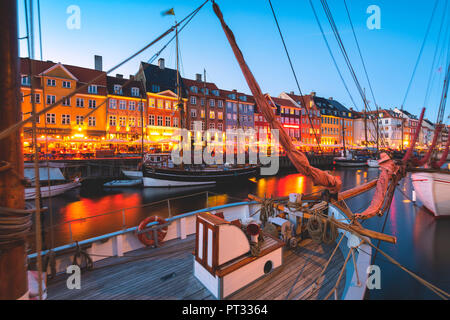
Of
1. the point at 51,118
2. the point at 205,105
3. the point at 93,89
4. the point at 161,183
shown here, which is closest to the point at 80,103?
the point at 93,89

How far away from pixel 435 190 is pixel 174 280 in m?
16.8

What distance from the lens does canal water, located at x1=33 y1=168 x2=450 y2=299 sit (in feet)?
25.3

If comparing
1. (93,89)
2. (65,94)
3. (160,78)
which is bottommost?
(65,94)

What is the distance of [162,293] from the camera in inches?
155

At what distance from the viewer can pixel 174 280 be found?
430 cm

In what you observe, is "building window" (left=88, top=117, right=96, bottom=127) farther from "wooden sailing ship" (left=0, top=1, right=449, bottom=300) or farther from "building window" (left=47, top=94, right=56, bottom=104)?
"wooden sailing ship" (left=0, top=1, right=449, bottom=300)

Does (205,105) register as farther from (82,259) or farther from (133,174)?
(82,259)

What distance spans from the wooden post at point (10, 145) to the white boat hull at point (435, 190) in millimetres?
17937

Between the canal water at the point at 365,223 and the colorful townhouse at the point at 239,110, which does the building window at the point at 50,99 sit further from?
the colorful townhouse at the point at 239,110

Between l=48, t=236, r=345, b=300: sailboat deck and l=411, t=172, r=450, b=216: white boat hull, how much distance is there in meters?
12.6

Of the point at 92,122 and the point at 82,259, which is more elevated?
the point at 92,122

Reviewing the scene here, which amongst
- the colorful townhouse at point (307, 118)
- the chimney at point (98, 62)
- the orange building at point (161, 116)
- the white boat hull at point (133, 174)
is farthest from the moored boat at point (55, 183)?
the colorful townhouse at point (307, 118)

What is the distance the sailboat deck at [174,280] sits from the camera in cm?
386
